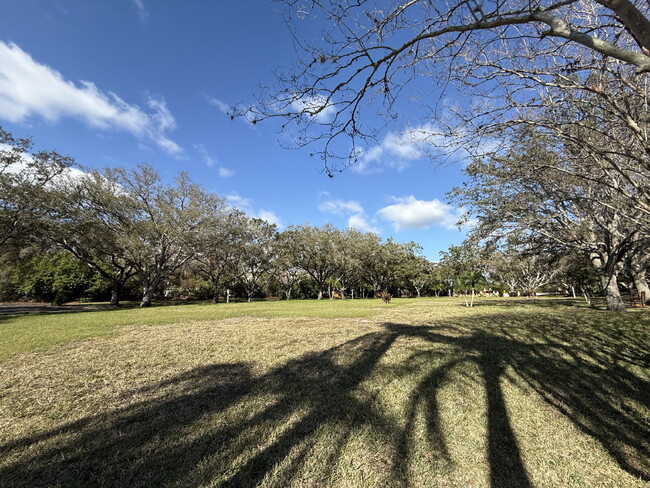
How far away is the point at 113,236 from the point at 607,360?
25.9 m

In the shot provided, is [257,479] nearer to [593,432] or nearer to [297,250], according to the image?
[593,432]

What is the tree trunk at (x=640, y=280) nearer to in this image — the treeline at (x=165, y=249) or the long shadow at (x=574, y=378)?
the treeline at (x=165, y=249)

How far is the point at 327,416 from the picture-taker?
3.22 meters

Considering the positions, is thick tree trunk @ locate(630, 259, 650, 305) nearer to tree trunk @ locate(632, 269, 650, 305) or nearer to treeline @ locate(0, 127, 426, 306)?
tree trunk @ locate(632, 269, 650, 305)

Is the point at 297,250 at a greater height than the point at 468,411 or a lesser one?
greater

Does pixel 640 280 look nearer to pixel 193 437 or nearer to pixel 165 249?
pixel 193 437

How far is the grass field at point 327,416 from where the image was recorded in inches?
90.8

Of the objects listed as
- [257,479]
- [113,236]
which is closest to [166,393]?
[257,479]

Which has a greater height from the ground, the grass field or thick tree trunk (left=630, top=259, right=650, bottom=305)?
thick tree trunk (left=630, top=259, right=650, bottom=305)

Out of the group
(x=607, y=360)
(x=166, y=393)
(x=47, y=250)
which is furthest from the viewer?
(x=47, y=250)

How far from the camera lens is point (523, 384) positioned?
14.1ft

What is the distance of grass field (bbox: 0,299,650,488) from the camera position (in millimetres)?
2307

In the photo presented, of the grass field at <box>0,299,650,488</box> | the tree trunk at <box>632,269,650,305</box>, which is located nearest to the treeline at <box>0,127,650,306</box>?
the tree trunk at <box>632,269,650,305</box>

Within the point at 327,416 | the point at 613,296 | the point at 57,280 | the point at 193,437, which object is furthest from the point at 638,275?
the point at 57,280
